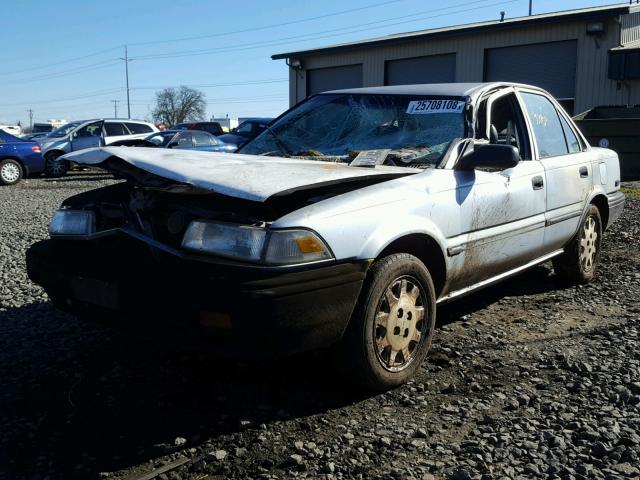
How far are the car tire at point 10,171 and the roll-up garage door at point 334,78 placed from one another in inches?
551

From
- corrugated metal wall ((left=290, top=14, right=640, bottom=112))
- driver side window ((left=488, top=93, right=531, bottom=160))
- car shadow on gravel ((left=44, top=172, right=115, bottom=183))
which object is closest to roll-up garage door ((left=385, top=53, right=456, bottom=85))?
corrugated metal wall ((left=290, top=14, right=640, bottom=112))

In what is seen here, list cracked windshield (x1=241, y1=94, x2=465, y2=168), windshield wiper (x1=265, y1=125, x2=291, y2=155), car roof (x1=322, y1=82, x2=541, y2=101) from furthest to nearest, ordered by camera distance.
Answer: windshield wiper (x1=265, y1=125, x2=291, y2=155) < car roof (x1=322, y1=82, x2=541, y2=101) < cracked windshield (x1=241, y1=94, x2=465, y2=168)

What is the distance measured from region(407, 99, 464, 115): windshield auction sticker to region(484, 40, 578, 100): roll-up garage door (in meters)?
19.2

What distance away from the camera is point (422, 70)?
26250mm

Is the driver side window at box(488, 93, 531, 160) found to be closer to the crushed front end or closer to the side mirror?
the side mirror

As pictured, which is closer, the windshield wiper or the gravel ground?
the gravel ground

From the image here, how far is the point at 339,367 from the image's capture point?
3334 millimetres

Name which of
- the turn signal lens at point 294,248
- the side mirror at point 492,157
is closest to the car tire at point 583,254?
the side mirror at point 492,157

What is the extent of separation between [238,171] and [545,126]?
2.95m

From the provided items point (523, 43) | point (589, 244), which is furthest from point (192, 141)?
point (589, 244)

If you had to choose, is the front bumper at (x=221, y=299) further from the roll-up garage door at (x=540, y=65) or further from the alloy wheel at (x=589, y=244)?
the roll-up garage door at (x=540, y=65)

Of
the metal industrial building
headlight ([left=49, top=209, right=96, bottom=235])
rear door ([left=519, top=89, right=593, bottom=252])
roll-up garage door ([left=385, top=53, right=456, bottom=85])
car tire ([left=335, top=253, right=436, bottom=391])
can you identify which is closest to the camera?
car tire ([left=335, top=253, right=436, bottom=391])

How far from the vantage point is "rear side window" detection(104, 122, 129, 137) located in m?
21.0

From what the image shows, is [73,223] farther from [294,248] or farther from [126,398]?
[294,248]
